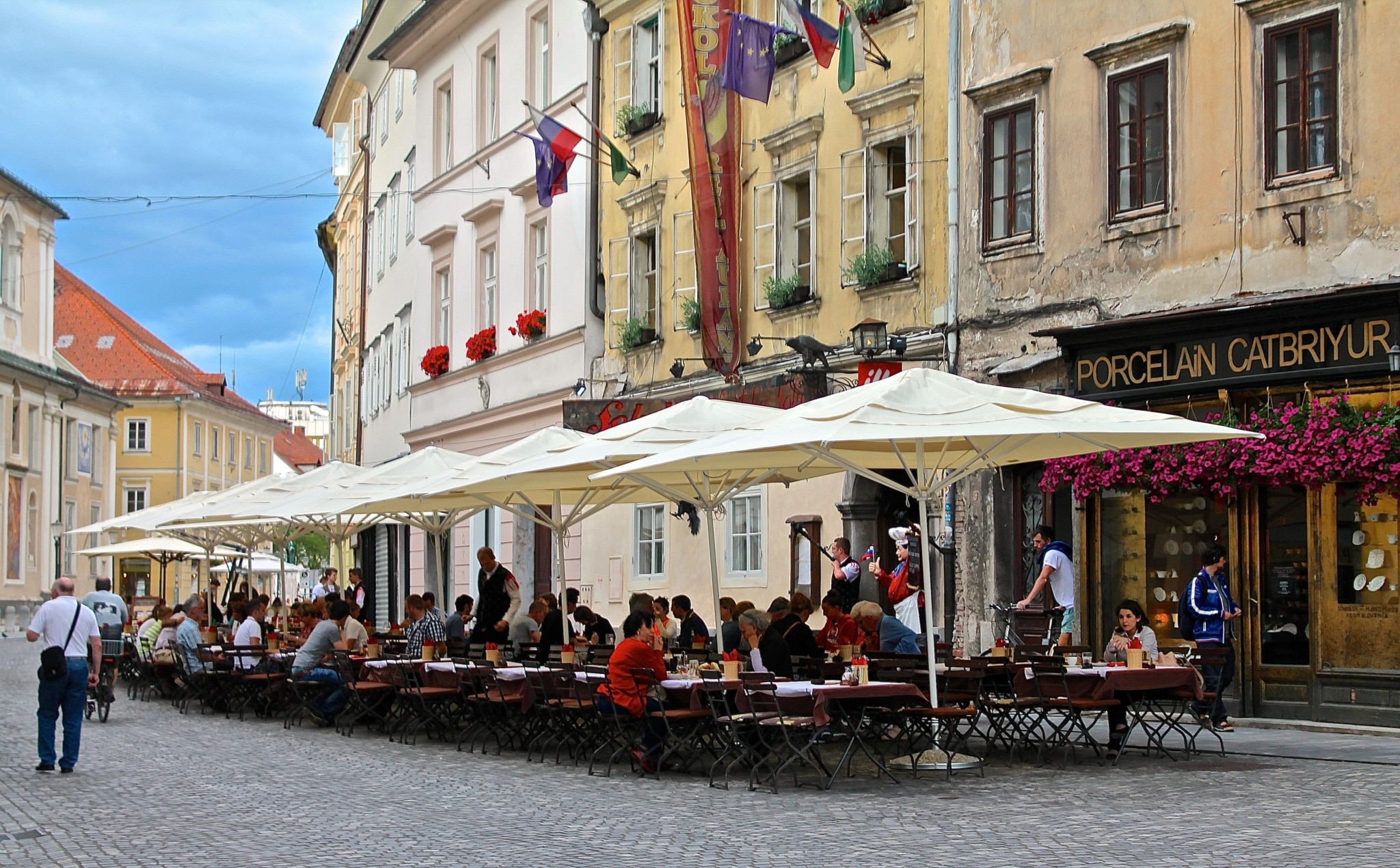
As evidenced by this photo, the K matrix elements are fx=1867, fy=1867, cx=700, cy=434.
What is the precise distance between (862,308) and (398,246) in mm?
22023

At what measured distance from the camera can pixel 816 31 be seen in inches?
847

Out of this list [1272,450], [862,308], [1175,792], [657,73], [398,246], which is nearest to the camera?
[1175,792]

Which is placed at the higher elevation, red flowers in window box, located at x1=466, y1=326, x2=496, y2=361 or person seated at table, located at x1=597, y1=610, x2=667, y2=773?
red flowers in window box, located at x1=466, y1=326, x2=496, y2=361

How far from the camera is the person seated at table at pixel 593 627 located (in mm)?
20297

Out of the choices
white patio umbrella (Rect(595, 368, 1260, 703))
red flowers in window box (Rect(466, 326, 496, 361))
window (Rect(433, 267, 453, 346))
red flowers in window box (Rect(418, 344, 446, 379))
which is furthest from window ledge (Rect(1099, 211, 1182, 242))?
window (Rect(433, 267, 453, 346))

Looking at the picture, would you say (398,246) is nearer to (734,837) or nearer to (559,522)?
(559,522)

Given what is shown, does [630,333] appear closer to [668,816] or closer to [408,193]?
[408,193]

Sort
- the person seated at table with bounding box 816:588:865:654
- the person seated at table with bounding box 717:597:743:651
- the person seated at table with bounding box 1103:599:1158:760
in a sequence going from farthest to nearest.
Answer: the person seated at table with bounding box 717:597:743:651 → the person seated at table with bounding box 816:588:865:654 → the person seated at table with bounding box 1103:599:1158:760

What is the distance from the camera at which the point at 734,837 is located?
10375mm

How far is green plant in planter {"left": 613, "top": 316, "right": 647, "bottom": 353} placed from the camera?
28.4 meters

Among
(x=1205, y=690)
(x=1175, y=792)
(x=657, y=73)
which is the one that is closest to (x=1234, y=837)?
(x=1175, y=792)

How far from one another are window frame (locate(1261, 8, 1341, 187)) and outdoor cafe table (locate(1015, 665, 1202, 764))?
17.7ft

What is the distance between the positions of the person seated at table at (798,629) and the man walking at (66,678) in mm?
5659

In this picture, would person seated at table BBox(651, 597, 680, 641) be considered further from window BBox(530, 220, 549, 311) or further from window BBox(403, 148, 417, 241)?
window BBox(403, 148, 417, 241)
